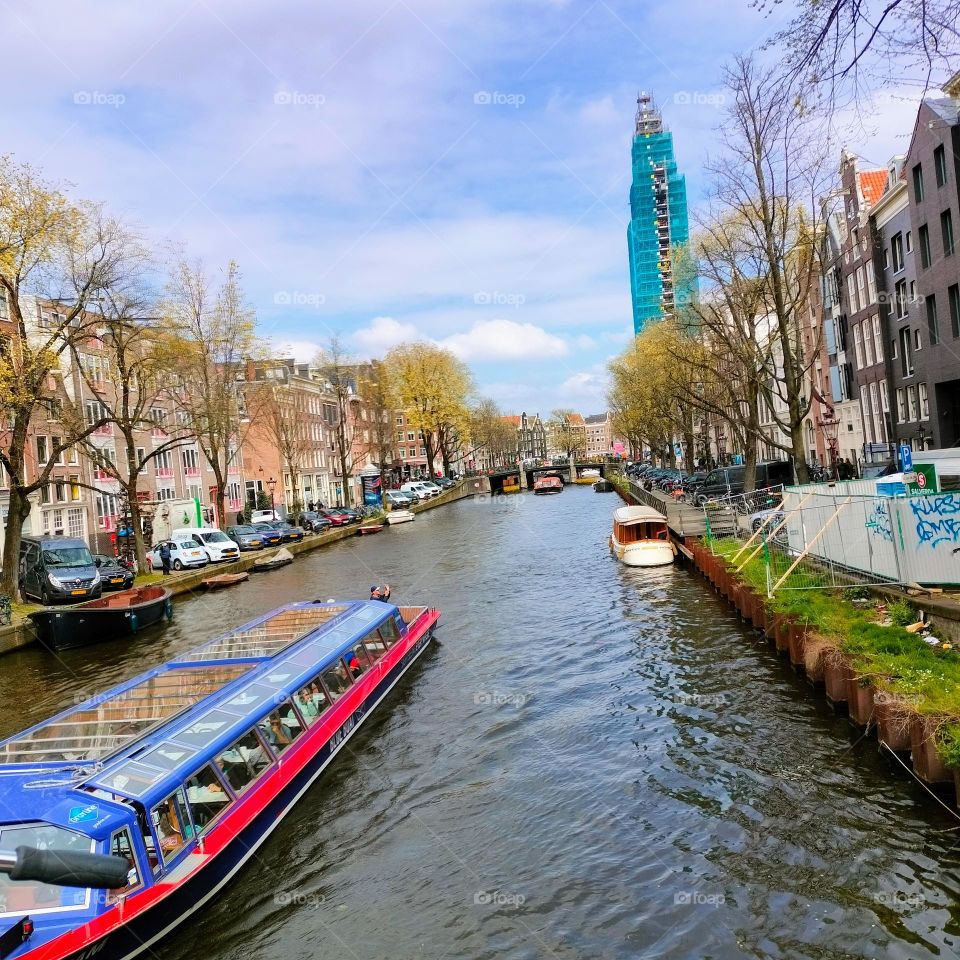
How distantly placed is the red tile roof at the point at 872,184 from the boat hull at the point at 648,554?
90.3ft

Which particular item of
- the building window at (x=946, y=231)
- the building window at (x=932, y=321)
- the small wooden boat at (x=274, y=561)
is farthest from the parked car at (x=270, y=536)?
the building window at (x=946, y=231)

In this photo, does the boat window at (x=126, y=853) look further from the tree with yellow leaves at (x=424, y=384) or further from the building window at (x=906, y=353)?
the tree with yellow leaves at (x=424, y=384)

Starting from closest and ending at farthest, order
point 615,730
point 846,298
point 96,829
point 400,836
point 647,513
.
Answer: point 96,829, point 400,836, point 615,730, point 647,513, point 846,298

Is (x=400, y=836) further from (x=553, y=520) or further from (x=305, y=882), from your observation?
(x=553, y=520)

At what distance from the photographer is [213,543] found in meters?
46.1

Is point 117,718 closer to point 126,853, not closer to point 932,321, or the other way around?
point 126,853

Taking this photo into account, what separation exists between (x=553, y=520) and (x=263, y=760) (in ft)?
169

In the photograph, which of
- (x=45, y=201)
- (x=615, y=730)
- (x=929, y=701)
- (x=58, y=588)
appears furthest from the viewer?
(x=58, y=588)

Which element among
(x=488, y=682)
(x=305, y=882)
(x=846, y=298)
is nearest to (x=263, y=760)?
(x=305, y=882)

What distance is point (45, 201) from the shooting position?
93.7ft

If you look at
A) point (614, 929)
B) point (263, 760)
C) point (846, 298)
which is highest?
point (846, 298)

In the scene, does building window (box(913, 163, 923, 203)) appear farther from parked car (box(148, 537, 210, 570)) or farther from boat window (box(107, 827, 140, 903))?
boat window (box(107, 827, 140, 903))

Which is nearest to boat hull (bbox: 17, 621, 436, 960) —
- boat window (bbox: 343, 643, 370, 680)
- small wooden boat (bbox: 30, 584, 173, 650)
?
boat window (bbox: 343, 643, 370, 680)

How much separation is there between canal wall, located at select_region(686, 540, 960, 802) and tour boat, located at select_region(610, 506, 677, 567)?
40.4 feet
